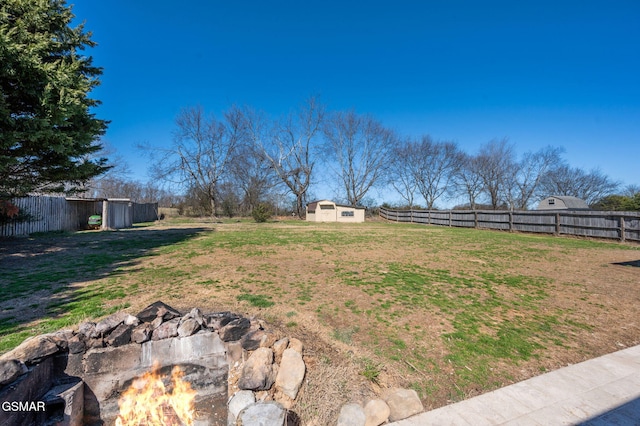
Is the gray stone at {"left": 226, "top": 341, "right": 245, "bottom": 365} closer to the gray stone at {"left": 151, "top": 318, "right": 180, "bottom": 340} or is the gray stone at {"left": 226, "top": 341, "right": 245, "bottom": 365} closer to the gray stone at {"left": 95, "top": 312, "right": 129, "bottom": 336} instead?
the gray stone at {"left": 151, "top": 318, "right": 180, "bottom": 340}

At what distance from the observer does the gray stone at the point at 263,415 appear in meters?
2.06

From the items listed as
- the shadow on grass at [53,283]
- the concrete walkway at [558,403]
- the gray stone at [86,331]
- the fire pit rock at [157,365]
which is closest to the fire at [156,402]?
the fire pit rock at [157,365]

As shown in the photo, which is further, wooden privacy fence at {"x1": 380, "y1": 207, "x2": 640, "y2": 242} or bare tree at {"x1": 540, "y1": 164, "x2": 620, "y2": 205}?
bare tree at {"x1": 540, "y1": 164, "x2": 620, "y2": 205}

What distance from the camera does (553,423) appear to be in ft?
6.29

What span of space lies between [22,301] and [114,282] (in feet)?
3.47

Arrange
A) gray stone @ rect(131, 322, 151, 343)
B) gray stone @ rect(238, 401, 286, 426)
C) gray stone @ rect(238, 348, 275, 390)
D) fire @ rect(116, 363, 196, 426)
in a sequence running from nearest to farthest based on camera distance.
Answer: gray stone @ rect(238, 401, 286, 426) → gray stone @ rect(238, 348, 275, 390) → fire @ rect(116, 363, 196, 426) → gray stone @ rect(131, 322, 151, 343)

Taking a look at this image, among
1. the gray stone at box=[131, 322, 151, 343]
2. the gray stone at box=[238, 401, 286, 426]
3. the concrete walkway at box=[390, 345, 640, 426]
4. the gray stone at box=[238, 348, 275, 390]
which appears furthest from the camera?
the gray stone at box=[131, 322, 151, 343]

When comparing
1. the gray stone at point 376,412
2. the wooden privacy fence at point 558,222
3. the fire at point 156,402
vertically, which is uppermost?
the wooden privacy fence at point 558,222

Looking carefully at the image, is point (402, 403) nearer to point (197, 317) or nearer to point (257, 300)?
point (197, 317)

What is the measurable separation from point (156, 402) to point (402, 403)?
2.27 meters

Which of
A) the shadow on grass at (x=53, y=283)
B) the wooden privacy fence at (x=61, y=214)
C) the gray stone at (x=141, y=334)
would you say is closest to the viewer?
the gray stone at (x=141, y=334)

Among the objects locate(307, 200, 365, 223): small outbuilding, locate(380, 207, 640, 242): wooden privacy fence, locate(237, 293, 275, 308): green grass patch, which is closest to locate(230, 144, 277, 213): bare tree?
locate(307, 200, 365, 223): small outbuilding

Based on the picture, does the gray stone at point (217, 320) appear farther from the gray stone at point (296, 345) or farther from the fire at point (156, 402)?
the gray stone at point (296, 345)

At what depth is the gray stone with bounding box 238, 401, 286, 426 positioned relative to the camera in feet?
6.75
